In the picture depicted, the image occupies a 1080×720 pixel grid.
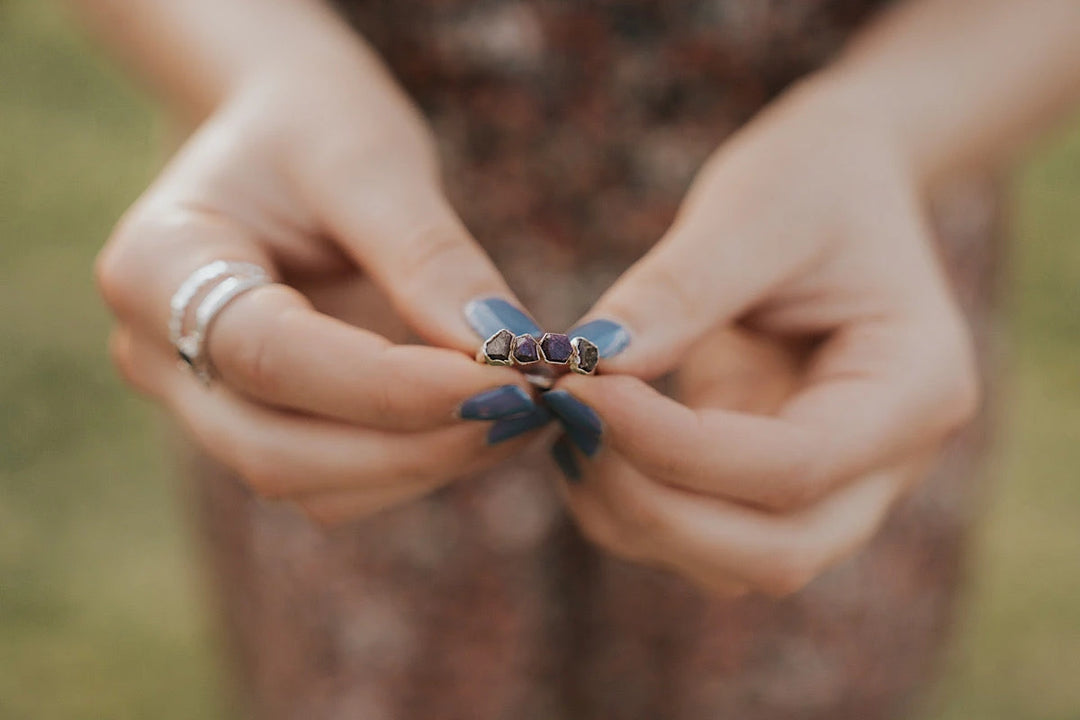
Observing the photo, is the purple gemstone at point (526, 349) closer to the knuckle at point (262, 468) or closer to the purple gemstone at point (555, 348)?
the purple gemstone at point (555, 348)

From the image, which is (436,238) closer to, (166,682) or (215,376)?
(215,376)

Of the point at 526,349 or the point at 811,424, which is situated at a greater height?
the point at 526,349

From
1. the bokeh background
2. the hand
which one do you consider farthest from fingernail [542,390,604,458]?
the bokeh background

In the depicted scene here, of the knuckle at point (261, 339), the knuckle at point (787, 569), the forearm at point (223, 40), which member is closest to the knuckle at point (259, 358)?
the knuckle at point (261, 339)

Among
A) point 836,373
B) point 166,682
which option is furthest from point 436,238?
point 166,682

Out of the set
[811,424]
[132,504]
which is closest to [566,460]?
[811,424]

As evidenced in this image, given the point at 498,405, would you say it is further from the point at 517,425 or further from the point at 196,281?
the point at 196,281
